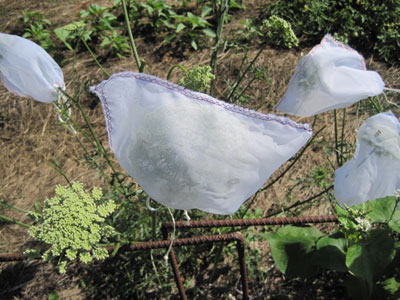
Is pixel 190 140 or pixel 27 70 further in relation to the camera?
pixel 27 70

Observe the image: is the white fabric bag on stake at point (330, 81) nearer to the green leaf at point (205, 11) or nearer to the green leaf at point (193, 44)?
the green leaf at point (193, 44)

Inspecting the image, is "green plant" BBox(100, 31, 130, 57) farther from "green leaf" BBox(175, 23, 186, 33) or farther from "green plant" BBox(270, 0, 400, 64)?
"green plant" BBox(270, 0, 400, 64)

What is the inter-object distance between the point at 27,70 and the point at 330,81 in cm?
112

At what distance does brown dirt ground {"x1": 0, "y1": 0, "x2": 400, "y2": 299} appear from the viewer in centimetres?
200

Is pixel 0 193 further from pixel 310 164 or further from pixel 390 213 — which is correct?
pixel 390 213

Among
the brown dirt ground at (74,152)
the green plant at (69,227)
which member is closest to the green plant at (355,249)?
the brown dirt ground at (74,152)

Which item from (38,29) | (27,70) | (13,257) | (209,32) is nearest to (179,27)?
(209,32)

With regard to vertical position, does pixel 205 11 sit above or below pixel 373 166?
below

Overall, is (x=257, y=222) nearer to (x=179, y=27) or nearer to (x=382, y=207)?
(x=382, y=207)

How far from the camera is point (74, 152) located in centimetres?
257

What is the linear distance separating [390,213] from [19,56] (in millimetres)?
1464

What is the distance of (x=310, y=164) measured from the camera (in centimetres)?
239

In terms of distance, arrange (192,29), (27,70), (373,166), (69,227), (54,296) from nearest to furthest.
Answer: (69,227) < (373,166) < (27,70) < (54,296) < (192,29)

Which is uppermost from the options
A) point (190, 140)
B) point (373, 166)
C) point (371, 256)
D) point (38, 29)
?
point (190, 140)
